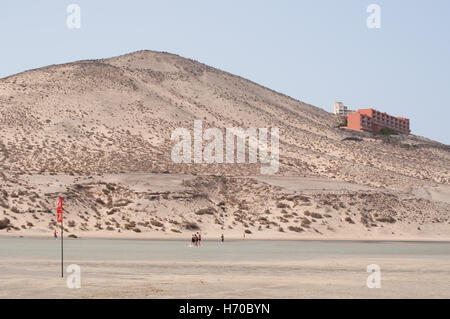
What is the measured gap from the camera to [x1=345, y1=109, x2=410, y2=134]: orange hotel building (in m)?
140

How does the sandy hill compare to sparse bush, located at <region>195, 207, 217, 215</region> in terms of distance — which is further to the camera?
the sandy hill

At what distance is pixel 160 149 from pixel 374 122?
212 feet

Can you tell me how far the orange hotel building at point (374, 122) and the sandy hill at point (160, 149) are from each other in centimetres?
493

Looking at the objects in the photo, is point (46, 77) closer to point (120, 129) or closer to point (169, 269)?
point (120, 129)

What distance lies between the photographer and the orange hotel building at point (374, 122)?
140 m

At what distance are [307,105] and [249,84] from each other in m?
14.3

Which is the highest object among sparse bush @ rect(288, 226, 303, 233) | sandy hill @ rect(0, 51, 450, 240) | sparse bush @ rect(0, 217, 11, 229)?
sandy hill @ rect(0, 51, 450, 240)

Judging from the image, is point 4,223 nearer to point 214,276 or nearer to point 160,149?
point 160,149

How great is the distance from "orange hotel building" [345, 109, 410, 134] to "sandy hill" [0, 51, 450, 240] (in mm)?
4928

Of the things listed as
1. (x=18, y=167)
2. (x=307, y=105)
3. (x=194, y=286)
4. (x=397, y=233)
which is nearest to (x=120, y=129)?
(x=18, y=167)

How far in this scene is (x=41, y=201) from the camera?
7056 centimetres

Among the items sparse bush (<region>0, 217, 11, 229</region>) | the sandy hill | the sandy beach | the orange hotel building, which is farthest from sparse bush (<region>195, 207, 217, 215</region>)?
the orange hotel building

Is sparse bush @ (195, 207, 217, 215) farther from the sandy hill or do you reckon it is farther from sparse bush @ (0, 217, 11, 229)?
sparse bush @ (0, 217, 11, 229)

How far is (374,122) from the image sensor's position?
145m
